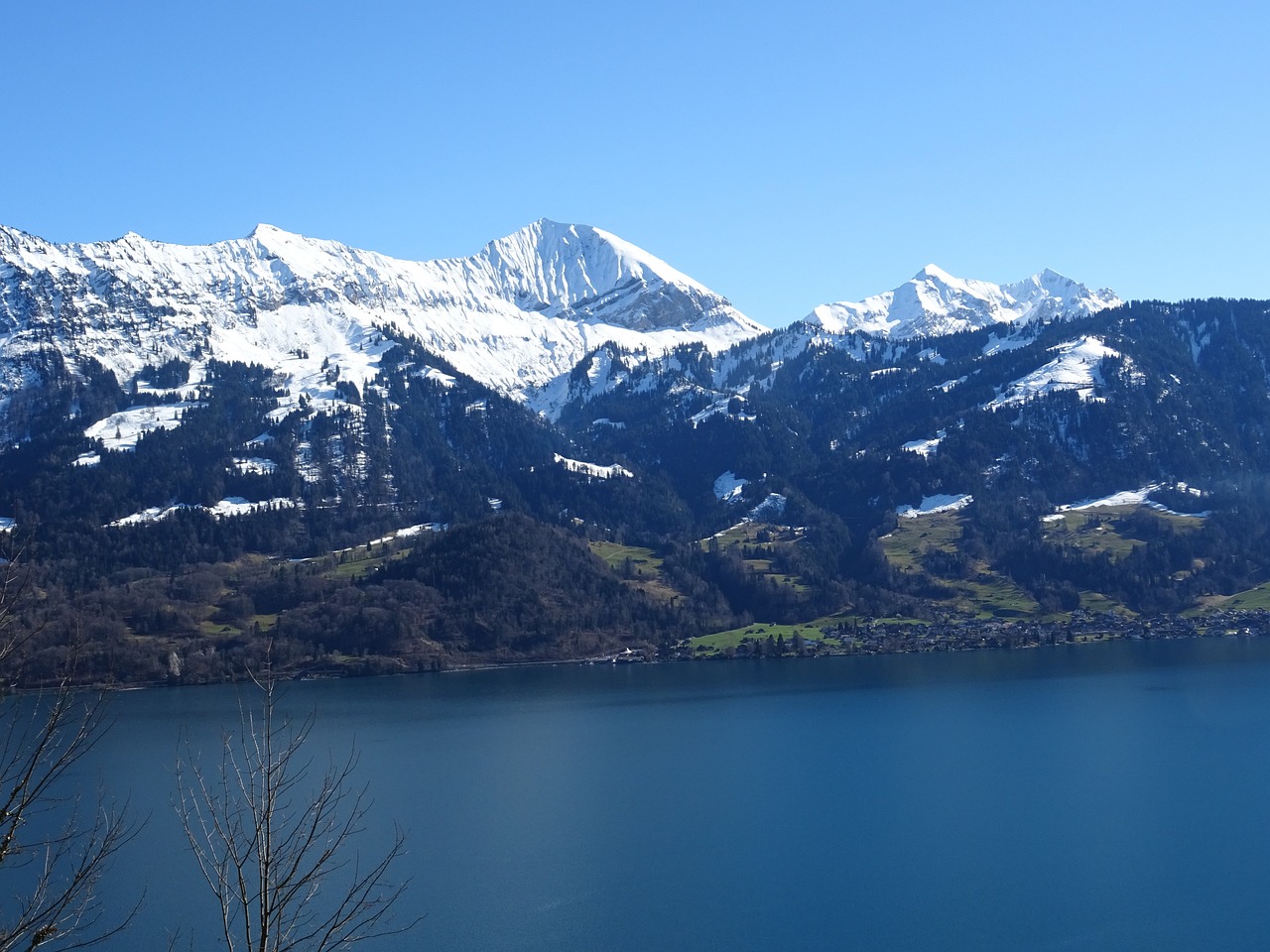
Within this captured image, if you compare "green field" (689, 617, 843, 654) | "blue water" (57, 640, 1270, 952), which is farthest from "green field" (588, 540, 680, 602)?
"blue water" (57, 640, 1270, 952)

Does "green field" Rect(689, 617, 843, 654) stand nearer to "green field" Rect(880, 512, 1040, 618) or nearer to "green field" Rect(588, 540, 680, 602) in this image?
"green field" Rect(588, 540, 680, 602)

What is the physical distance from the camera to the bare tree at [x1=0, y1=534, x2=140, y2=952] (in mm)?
12898

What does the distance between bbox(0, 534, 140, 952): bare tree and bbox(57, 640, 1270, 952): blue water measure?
7.80ft

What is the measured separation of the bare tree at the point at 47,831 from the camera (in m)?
12.9

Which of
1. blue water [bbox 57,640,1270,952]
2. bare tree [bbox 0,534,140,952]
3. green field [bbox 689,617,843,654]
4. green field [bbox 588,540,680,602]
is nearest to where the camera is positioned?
bare tree [bbox 0,534,140,952]

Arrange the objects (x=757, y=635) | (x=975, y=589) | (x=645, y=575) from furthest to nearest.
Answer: (x=645, y=575) → (x=975, y=589) → (x=757, y=635)

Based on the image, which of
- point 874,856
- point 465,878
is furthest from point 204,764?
point 874,856

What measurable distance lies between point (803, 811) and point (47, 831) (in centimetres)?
3817

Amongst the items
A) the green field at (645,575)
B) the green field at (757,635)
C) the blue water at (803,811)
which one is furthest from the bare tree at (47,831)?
the green field at (645,575)

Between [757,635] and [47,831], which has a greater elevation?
[757,635]

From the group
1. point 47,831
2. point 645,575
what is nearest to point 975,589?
point 645,575

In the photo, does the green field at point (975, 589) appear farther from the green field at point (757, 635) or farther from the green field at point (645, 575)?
the green field at point (645, 575)

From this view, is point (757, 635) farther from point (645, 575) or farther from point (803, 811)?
point (803, 811)

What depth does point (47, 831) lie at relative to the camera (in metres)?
59.9
